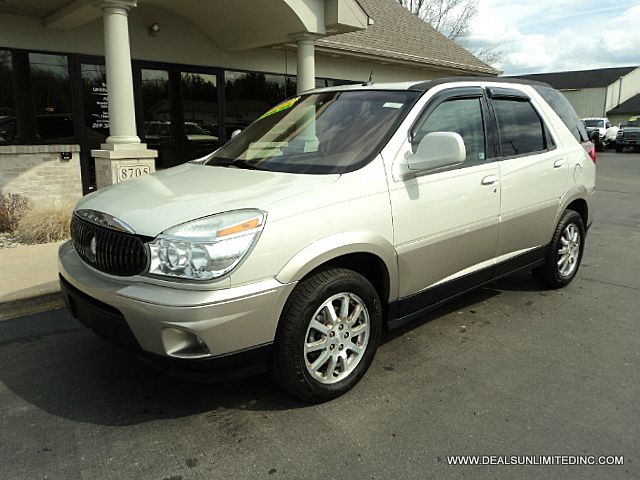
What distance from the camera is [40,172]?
370 inches

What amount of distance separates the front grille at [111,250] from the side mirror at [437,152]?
1.72m

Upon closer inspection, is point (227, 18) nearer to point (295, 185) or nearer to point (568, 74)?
point (295, 185)

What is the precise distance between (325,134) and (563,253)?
9.22 feet

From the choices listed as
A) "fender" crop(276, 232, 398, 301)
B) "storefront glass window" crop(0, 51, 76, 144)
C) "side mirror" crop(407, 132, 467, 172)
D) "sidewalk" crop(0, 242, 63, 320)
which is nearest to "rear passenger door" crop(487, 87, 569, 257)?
"side mirror" crop(407, 132, 467, 172)

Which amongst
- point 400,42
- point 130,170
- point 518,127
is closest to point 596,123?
point 400,42

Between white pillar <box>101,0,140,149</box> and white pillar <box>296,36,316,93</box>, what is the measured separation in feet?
11.2

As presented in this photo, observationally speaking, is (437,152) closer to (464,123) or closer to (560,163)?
(464,123)

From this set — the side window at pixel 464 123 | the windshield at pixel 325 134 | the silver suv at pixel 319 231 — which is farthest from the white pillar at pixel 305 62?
the side window at pixel 464 123

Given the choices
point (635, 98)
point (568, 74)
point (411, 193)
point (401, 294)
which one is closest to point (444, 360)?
point (401, 294)

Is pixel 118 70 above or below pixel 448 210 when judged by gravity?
above

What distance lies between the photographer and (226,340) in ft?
8.65

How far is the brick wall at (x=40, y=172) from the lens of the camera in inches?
356

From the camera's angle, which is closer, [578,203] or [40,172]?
[578,203]

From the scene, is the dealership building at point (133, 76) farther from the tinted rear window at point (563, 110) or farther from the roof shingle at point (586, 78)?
the roof shingle at point (586, 78)
